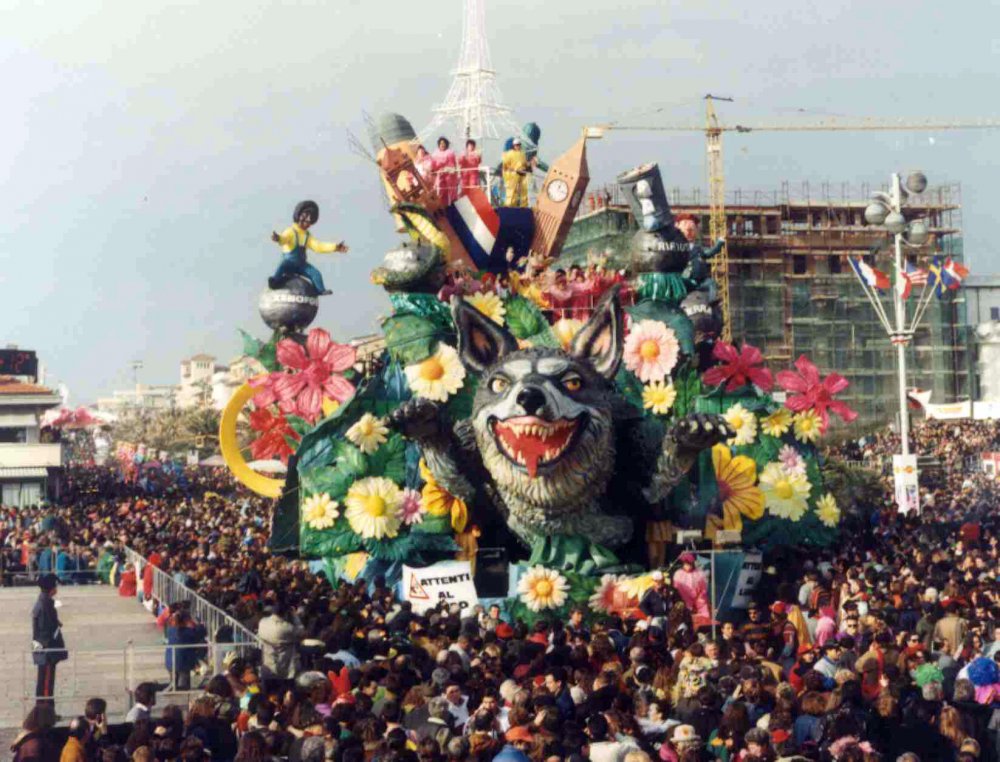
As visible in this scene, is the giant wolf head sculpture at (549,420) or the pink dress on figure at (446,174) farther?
the pink dress on figure at (446,174)

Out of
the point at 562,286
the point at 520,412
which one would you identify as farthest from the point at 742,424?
the point at 520,412

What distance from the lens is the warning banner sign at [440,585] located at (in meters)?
22.4

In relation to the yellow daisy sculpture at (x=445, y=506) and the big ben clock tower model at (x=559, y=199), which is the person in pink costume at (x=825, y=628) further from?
the big ben clock tower model at (x=559, y=199)

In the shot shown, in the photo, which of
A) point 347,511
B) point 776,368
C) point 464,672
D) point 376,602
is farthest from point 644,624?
point 776,368

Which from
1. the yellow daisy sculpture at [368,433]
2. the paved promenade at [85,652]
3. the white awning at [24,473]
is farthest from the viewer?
the white awning at [24,473]

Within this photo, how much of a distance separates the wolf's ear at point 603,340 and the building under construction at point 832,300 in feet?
164

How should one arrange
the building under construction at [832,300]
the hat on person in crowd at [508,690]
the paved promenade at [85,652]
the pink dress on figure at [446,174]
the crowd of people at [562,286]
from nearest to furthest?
the hat on person in crowd at [508,690] → the paved promenade at [85,652] → the crowd of people at [562,286] → the pink dress on figure at [446,174] → the building under construction at [832,300]

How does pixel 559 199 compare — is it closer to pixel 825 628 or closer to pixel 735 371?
pixel 735 371

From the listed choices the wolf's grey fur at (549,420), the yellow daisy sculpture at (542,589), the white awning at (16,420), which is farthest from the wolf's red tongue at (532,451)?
the white awning at (16,420)

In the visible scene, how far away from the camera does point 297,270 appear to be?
95.9ft

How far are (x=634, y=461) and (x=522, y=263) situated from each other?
16.9 feet

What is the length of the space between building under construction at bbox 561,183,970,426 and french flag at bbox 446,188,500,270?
150ft

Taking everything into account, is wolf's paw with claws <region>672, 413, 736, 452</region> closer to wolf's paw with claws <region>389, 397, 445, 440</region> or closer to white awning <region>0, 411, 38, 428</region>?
wolf's paw with claws <region>389, 397, 445, 440</region>

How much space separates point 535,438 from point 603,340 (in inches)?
80.5
